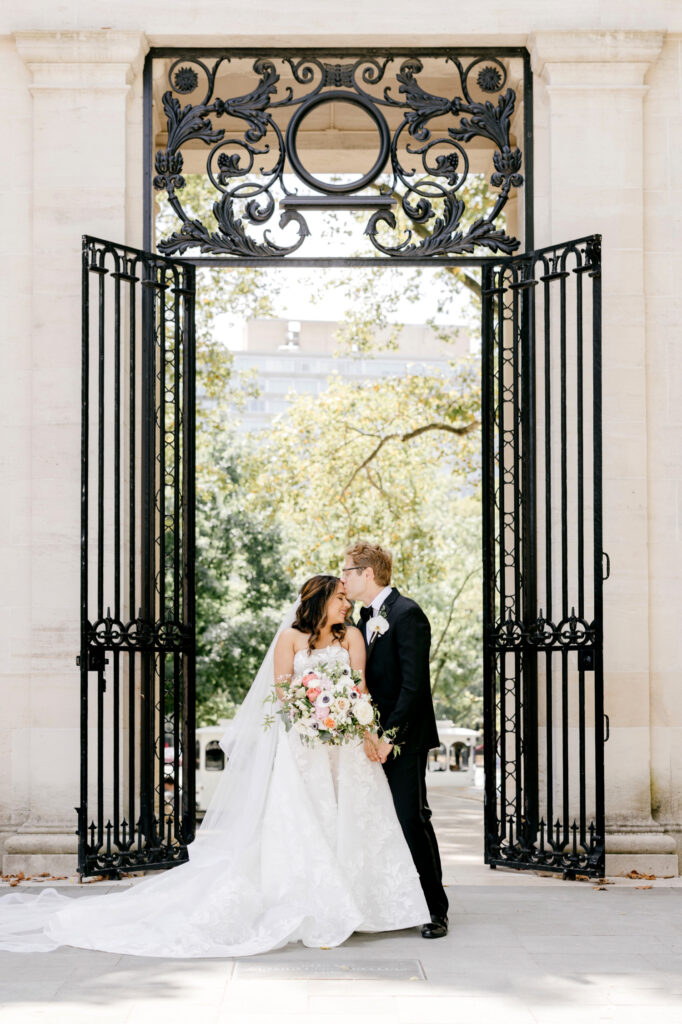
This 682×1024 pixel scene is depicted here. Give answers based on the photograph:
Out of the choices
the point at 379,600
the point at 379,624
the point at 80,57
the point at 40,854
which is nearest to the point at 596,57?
the point at 80,57

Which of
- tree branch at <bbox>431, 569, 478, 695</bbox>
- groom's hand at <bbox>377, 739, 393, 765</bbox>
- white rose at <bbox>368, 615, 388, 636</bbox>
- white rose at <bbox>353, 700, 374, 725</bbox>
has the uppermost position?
white rose at <bbox>368, 615, 388, 636</bbox>

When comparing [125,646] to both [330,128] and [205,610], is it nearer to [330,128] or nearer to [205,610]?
[330,128]

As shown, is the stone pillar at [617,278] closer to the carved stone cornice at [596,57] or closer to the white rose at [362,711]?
the carved stone cornice at [596,57]

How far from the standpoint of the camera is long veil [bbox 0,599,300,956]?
245 inches

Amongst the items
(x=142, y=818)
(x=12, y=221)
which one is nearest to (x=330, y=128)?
(x=12, y=221)

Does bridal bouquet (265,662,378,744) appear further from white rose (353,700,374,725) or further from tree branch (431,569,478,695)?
tree branch (431,569,478,695)

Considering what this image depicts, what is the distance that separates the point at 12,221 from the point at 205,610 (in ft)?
73.2

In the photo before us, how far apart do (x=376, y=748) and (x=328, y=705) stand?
1.23 ft

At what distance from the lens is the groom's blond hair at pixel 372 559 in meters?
6.80

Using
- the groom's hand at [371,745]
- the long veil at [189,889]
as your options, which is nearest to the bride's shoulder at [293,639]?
the long veil at [189,889]

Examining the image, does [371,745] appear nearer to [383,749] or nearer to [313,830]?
[383,749]

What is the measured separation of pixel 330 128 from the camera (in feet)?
40.0

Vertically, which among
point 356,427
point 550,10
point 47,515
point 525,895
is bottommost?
point 525,895

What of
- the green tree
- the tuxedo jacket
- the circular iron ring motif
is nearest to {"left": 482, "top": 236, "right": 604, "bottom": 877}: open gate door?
the circular iron ring motif
